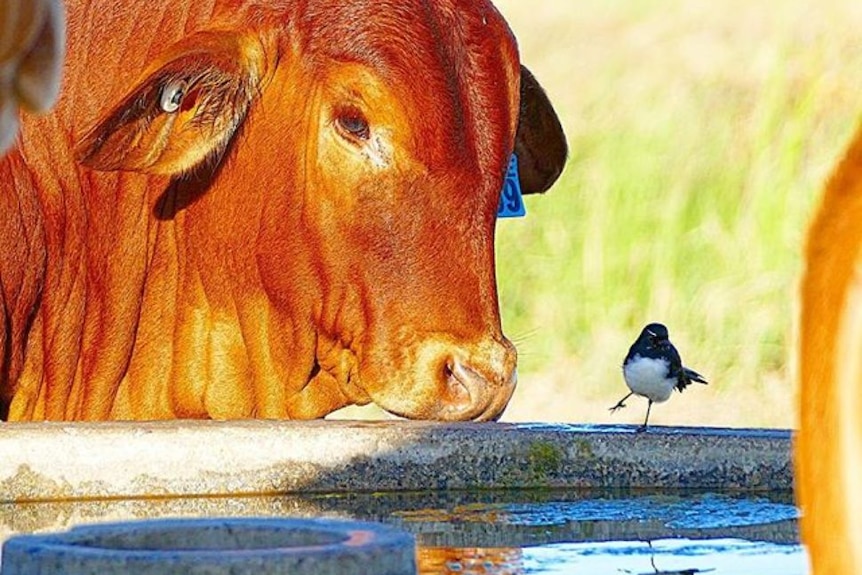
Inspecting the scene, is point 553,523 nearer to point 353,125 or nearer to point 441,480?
point 441,480

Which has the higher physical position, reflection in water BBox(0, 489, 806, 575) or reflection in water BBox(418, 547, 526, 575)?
reflection in water BBox(0, 489, 806, 575)

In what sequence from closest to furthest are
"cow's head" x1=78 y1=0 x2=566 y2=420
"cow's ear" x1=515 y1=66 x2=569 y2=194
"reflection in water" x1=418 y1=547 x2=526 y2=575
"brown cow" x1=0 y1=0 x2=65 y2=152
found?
"brown cow" x1=0 y1=0 x2=65 y2=152
"reflection in water" x1=418 y1=547 x2=526 y2=575
"cow's head" x1=78 y1=0 x2=566 y2=420
"cow's ear" x1=515 y1=66 x2=569 y2=194

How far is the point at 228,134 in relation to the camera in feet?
19.6

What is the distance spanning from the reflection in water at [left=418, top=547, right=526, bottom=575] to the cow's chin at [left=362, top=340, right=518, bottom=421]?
1.42 metres

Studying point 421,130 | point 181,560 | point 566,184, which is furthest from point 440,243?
point 566,184

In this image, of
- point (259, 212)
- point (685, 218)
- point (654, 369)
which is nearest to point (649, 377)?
point (654, 369)

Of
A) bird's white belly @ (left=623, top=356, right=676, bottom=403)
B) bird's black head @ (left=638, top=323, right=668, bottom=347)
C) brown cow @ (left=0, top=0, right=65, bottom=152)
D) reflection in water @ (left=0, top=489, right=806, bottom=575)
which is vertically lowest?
reflection in water @ (left=0, top=489, right=806, bottom=575)

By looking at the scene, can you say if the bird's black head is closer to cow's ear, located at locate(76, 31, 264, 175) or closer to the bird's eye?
cow's ear, located at locate(76, 31, 264, 175)

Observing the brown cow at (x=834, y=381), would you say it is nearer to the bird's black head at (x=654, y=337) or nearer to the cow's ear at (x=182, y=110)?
the cow's ear at (x=182, y=110)

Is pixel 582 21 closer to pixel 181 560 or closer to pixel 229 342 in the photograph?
pixel 229 342

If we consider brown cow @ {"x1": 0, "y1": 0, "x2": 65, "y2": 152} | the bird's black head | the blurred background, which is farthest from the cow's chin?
the blurred background

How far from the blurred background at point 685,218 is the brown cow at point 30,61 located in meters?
7.39

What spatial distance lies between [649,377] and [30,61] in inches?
220

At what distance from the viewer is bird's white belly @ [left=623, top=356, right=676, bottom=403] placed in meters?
7.51
